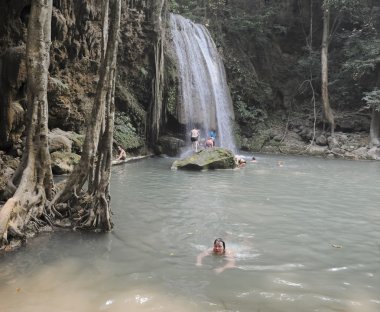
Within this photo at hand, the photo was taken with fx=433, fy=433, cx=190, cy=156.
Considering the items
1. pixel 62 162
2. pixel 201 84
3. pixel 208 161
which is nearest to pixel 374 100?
pixel 201 84

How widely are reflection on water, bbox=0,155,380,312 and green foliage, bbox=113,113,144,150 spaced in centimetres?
796

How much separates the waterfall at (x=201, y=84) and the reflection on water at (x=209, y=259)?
11.9m

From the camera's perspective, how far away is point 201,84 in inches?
892

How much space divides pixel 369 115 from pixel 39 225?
21.5 meters

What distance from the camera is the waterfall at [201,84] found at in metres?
21.9

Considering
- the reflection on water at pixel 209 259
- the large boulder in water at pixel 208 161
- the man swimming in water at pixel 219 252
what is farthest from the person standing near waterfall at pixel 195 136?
the man swimming in water at pixel 219 252

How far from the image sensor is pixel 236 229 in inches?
281

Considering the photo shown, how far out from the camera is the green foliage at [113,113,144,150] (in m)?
18.2

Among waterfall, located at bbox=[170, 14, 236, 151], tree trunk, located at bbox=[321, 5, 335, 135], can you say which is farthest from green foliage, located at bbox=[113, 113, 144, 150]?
tree trunk, located at bbox=[321, 5, 335, 135]

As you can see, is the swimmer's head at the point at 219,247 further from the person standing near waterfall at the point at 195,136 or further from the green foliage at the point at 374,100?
the green foliage at the point at 374,100

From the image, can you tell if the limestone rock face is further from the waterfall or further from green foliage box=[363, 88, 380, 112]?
green foliage box=[363, 88, 380, 112]

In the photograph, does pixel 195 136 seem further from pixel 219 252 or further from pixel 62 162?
pixel 219 252

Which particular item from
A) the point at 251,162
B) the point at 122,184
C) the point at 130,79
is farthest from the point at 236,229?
the point at 130,79

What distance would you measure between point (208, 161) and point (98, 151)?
8.57 metres
